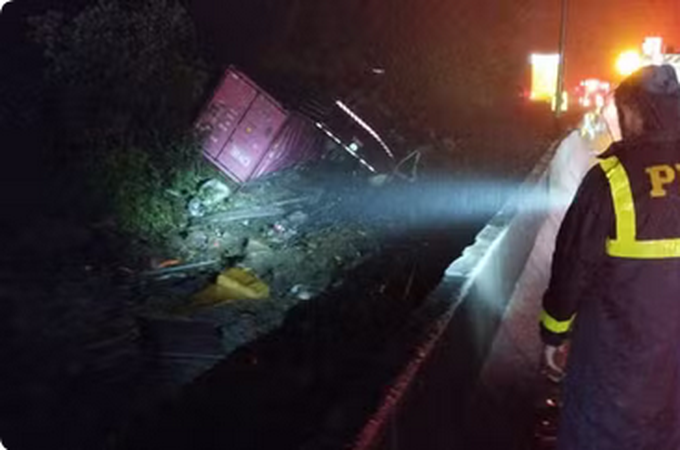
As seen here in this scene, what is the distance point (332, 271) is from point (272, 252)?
1972 mm

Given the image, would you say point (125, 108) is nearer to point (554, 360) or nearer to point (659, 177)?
point (554, 360)

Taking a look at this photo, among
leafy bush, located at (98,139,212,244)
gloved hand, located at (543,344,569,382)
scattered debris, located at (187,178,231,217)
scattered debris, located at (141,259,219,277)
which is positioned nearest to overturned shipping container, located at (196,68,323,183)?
scattered debris, located at (187,178,231,217)

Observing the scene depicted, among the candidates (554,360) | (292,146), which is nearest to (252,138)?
(292,146)

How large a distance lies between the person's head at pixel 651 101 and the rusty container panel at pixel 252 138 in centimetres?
1830

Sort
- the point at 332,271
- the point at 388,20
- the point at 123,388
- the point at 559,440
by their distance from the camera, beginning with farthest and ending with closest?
the point at 388,20
the point at 332,271
the point at 123,388
the point at 559,440

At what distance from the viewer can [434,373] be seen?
4.54 m

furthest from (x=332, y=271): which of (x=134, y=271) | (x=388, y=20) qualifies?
(x=388, y=20)

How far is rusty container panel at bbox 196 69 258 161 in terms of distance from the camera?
21.5 m

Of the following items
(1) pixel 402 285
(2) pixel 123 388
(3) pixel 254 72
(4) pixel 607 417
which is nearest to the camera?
(4) pixel 607 417

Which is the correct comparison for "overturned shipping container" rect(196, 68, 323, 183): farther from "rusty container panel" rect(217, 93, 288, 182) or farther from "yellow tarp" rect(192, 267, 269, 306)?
"yellow tarp" rect(192, 267, 269, 306)

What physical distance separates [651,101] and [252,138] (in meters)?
18.8

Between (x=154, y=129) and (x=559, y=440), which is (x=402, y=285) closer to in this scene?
(x=154, y=129)

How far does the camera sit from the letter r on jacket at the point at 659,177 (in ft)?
11.4

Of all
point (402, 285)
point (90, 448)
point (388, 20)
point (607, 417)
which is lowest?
point (90, 448)
